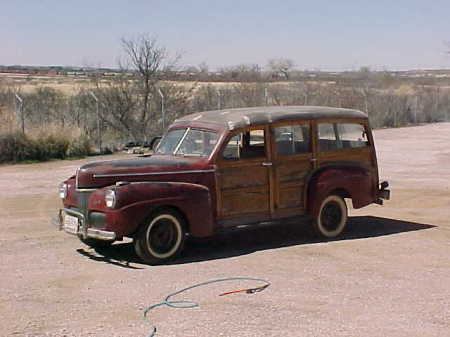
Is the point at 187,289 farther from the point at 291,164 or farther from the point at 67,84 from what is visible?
the point at 67,84

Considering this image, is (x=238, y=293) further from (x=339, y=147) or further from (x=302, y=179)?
(x=339, y=147)

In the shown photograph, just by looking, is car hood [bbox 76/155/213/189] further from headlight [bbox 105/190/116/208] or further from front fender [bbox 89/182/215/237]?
headlight [bbox 105/190/116/208]

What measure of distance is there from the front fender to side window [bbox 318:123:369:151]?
228 centimetres

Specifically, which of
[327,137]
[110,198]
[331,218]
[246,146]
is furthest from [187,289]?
[327,137]

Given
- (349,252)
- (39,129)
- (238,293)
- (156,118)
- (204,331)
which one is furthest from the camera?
(156,118)

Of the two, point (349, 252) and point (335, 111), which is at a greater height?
point (335, 111)

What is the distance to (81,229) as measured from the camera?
9.62m

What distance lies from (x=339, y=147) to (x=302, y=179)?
0.94m

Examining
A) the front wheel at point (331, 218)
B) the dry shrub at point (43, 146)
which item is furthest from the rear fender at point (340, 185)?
the dry shrub at point (43, 146)

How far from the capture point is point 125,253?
33.8ft

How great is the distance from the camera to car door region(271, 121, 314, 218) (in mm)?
10641

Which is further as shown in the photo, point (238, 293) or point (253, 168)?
point (253, 168)

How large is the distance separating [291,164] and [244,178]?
32.7 inches

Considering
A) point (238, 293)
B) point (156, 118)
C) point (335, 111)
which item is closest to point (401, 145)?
point (156, 118)
